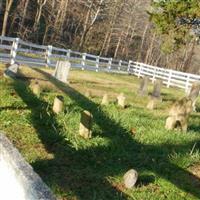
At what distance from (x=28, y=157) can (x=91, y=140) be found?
145 cm

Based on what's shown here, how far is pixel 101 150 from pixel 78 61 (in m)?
27.6

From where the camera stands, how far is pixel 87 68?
30172mm

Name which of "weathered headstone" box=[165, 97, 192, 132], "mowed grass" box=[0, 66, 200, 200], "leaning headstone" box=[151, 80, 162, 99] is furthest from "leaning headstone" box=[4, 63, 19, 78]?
"weathered headstone" box=[165, 97, 192, 132]

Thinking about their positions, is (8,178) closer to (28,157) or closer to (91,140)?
(28,157)

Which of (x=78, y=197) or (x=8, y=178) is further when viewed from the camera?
(x=78, y=197)

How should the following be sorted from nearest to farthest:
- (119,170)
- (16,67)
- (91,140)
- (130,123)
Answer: (119,170) < (91,140) < (130,123) < (16,67)

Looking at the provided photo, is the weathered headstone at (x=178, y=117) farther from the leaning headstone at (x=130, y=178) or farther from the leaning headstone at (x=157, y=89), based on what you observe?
the leaning headstone at (x=157, y=89)

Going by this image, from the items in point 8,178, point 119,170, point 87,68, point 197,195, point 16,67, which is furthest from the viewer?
point 87,68

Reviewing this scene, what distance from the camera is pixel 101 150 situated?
24.0 ft

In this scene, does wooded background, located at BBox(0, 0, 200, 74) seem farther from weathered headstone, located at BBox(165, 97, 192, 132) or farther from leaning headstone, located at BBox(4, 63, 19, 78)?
weathered headstone, located at BBox(165, 97, 192, 132)

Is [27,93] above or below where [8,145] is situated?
below

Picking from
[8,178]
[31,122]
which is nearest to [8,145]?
[8,178]

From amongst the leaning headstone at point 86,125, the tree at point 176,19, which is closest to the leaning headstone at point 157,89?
the tree at point 176,19

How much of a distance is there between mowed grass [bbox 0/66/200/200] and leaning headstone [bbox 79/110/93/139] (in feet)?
0.32
